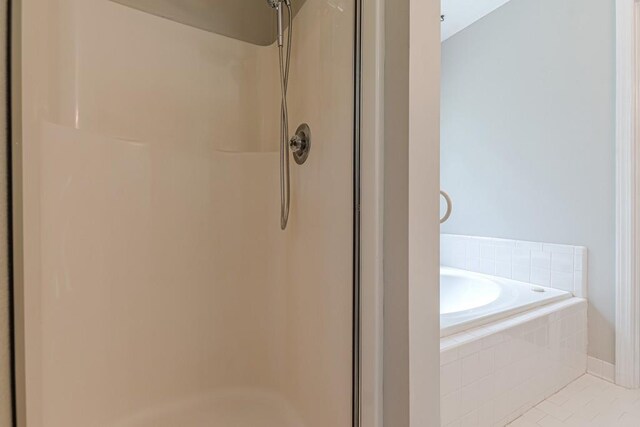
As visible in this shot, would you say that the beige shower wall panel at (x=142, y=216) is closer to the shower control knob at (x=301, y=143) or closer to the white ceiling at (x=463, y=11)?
the shower control knob at (x=301, y=143)

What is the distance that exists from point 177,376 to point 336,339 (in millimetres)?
744

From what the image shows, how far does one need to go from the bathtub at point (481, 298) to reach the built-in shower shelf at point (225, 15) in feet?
4.46

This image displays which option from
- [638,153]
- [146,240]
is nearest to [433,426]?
[146,240]

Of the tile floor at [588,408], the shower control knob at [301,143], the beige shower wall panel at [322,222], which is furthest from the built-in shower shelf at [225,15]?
the tile floor at [588,408]

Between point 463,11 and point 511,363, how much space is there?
242 cm

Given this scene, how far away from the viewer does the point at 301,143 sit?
40.5 inches

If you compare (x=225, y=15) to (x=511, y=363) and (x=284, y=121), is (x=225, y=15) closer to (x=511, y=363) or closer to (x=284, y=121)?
(x=284, y=121)

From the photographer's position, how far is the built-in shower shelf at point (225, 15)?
1.17 metres

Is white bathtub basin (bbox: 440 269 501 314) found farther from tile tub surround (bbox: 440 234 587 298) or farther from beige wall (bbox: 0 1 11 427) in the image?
beige wall (bbox: 0 1 11 427)

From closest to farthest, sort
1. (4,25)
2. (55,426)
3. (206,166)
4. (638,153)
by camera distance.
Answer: (4,25) < (55,426) < (206,166) < (638,153)

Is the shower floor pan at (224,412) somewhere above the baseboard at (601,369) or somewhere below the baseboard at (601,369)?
above

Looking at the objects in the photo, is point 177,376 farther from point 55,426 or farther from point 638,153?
point 638,153

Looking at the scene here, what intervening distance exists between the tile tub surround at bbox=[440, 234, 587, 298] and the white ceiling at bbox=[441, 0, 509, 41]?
170cm

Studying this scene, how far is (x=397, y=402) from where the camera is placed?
0.63m
